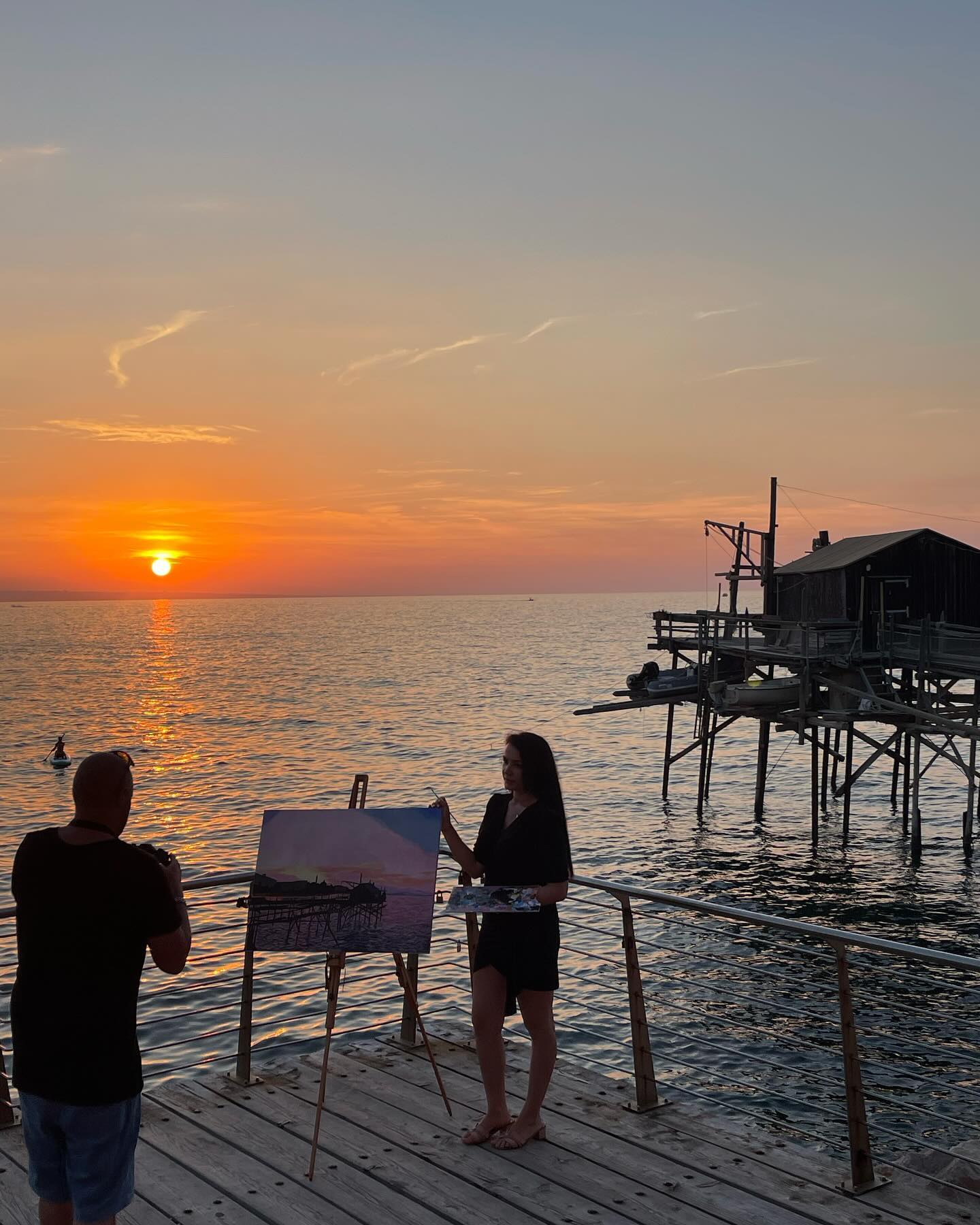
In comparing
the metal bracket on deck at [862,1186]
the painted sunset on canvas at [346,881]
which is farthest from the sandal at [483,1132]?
the metal bracket on deck at [862,1186]

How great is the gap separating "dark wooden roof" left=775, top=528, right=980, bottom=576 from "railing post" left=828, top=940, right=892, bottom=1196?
2912 centimetres

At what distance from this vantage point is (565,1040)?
16781 millimetres

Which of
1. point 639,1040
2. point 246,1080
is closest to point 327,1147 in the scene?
point 246,1080

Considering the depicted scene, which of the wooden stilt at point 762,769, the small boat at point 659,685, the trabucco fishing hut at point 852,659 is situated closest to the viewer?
the trabucco fishing hut at point 852,659

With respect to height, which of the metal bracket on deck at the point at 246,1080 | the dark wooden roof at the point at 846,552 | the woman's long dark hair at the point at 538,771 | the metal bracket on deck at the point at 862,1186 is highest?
the dark wooden roof at the point at 846,552

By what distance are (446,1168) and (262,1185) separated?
90cm

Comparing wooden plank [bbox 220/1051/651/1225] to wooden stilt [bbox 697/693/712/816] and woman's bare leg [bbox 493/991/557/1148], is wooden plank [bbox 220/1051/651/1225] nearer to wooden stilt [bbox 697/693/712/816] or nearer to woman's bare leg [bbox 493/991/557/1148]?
woman's bare leg [bbox 493/991/557/1148]

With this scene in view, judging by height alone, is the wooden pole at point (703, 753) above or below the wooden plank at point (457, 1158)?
below

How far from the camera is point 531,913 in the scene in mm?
5824

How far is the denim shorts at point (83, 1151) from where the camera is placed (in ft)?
13.1

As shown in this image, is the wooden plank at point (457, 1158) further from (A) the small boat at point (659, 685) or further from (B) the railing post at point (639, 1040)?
(A) the small boat at point (659, 685)

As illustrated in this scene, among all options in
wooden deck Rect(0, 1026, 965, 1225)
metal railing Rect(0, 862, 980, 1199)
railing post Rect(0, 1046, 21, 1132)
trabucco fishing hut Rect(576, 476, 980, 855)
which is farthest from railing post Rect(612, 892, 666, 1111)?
trabucco fishing hut Rect(576, 476, 980, 855)

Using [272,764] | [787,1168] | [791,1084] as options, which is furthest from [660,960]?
[272,764]

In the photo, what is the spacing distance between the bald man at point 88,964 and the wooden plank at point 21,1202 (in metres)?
1.25
